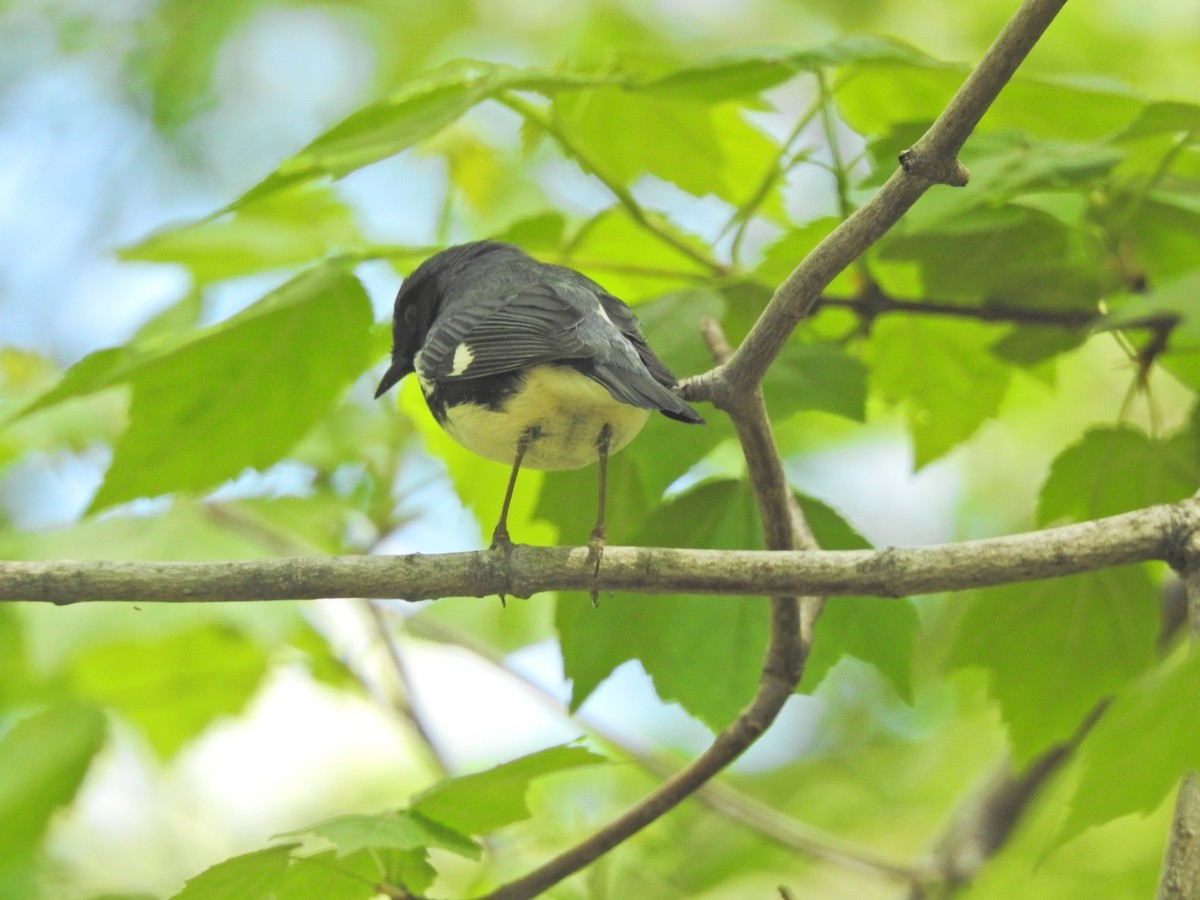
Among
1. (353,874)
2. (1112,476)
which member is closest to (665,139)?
(1112,476)

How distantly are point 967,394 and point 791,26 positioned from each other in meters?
3.09

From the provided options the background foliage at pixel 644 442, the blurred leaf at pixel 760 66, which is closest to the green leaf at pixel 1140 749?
the background foliage at pixel 644 442

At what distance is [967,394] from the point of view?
2359 millimetres

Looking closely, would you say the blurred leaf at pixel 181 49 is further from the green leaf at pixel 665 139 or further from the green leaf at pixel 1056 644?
the green leaf at pixel 1056 644

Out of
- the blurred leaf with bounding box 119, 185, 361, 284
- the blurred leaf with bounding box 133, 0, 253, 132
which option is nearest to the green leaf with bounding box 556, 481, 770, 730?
the blurred leaf with bounding box 119, 185, 361, 284

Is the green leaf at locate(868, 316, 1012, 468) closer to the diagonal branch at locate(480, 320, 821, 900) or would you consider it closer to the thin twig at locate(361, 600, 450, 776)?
the diagonal branch at locate(480, 320, 821, 900)

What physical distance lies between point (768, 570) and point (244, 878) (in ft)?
2.41

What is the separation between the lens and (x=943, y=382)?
2.37 meters

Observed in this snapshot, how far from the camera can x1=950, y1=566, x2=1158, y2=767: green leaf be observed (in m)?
1.94

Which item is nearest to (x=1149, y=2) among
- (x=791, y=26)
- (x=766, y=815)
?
(x=791, y=26)

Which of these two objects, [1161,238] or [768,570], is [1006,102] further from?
[768,570]

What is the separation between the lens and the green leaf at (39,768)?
2.11 metres

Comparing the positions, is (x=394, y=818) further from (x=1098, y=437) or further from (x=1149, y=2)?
(x=1149, y=2)

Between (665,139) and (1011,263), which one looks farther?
(665,139)
